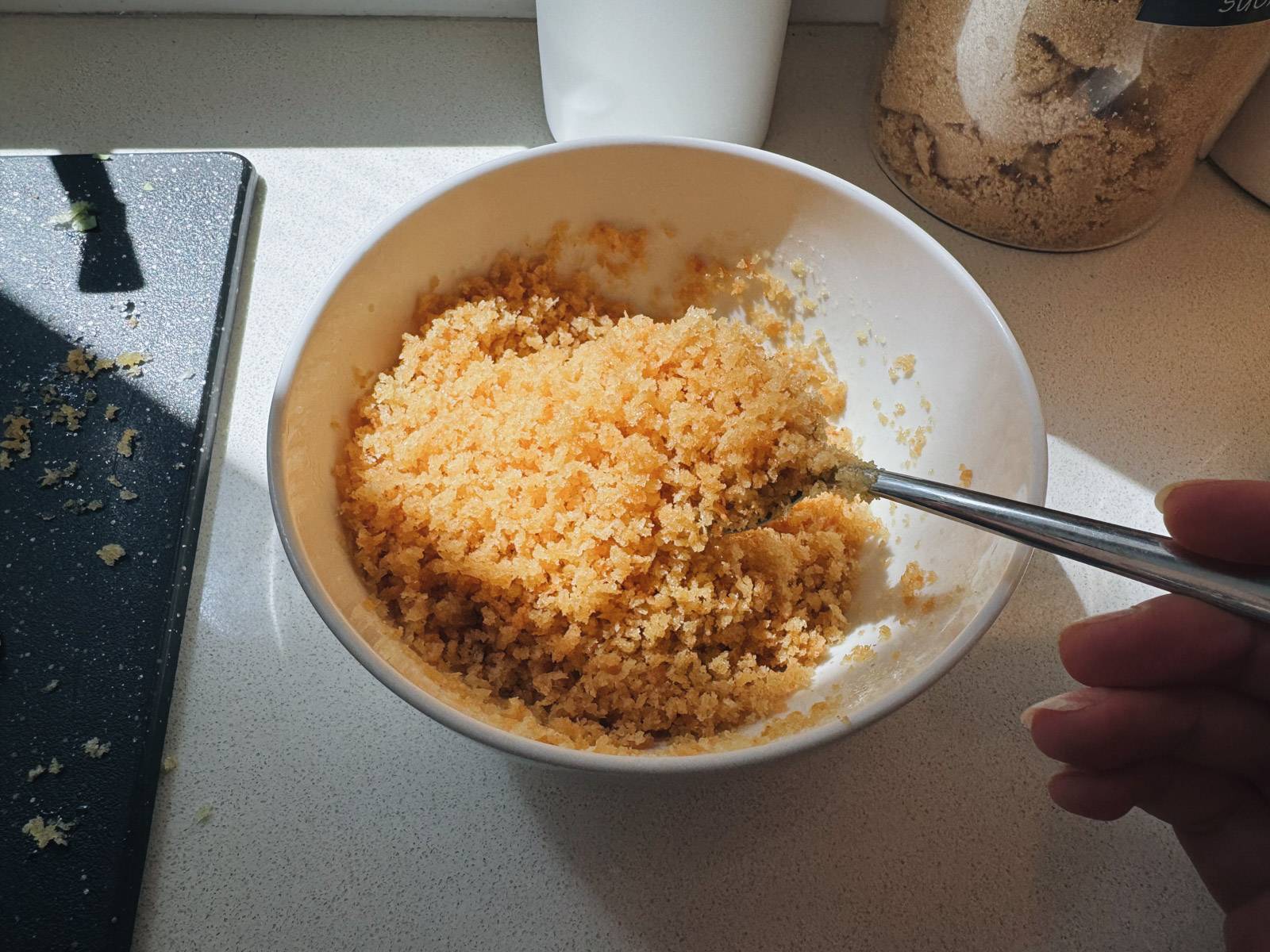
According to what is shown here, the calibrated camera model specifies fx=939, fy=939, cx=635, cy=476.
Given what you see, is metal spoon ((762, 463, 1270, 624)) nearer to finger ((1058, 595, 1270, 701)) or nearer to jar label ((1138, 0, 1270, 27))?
finger ((1058, 595, 1270, 701))

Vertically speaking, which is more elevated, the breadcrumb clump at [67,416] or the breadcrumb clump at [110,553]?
the breadcrumb clump at [67,416]

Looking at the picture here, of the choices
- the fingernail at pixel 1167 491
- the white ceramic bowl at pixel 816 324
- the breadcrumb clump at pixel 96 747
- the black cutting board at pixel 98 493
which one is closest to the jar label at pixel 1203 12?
the white ceramic bowl at pixel 816 324

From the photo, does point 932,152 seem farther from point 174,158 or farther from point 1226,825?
point 174,158

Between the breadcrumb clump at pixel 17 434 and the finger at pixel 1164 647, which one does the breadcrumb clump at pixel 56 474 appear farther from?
the finger at pixel 1164 647


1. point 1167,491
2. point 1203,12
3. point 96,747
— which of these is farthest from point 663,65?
point 96,747

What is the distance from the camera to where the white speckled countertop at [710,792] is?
1.78 feet

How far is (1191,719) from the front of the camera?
0.52 meters

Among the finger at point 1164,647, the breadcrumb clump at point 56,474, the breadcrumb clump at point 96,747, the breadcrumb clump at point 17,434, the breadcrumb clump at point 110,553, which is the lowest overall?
the breadcrumb clump at point 96,747

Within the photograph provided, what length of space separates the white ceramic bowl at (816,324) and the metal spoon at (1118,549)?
1.0 inches

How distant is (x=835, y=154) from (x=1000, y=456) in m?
0.46

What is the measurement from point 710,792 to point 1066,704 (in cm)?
21

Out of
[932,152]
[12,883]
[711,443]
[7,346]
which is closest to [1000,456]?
[711,443]

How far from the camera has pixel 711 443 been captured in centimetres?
56

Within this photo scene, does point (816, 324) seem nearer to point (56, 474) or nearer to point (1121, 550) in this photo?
point (1121, 550)
